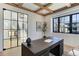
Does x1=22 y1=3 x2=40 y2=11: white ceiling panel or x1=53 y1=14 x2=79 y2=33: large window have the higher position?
x1=22 y1=3 x2=40 y2=11: white ceiling panel

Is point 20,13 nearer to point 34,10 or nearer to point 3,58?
point 34,10

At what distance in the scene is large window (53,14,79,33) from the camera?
53.4 inches

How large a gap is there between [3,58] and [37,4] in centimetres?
99

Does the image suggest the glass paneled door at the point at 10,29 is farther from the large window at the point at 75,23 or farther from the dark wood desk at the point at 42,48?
the large window at the point at 75,23

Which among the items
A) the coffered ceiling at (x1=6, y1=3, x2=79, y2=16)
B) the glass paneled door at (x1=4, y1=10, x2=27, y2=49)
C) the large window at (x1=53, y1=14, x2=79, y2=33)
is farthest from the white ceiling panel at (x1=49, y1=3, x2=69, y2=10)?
the glass paneled door at (x1=4, y1=10, x2=27, y2=49)

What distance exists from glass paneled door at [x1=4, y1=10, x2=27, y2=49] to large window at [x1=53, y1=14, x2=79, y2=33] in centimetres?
53

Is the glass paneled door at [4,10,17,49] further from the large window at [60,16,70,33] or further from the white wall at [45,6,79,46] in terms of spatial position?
the large window at [60,16,70,33]

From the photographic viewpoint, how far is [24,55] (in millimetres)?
1292

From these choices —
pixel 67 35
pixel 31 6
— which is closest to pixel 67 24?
pixel 67 35

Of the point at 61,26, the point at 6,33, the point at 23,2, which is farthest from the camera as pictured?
the point at 61,26

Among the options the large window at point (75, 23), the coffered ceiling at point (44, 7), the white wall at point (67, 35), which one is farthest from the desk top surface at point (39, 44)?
the coffered ceiling at point (44, 7)

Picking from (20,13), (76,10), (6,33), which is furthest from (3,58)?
(76,10)

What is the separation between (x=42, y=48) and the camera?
128 cm

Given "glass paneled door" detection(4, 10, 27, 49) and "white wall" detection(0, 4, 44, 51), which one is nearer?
"glass paneled door" detection(4, 10, 27, 49)
